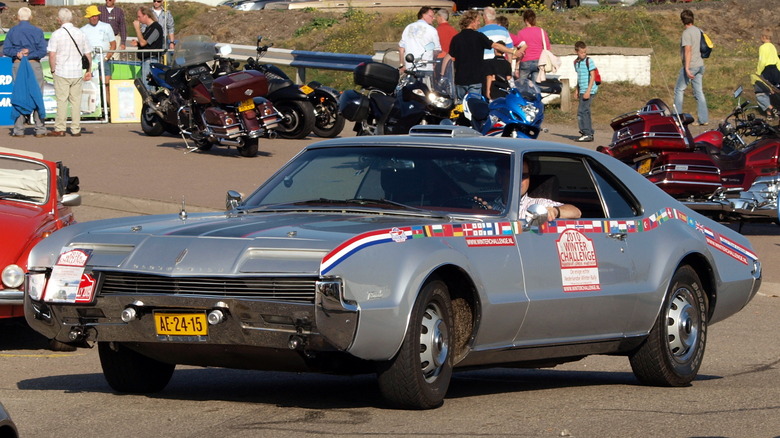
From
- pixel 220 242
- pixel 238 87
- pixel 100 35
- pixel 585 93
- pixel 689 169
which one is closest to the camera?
pixel 220 242

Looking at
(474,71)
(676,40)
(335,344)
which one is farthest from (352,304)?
(676,40)

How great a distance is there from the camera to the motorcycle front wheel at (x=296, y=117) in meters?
21.3

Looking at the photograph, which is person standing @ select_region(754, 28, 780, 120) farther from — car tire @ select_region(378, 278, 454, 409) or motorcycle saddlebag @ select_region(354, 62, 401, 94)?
car tire @ select_region(378, 278, 454, 409)

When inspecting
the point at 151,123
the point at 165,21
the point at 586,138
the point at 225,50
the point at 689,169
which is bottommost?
the point at 586,138

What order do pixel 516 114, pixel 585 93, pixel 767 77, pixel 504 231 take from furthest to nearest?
pixel 585 93, pixel 767 77, pixel 516 114, pixel 504 231

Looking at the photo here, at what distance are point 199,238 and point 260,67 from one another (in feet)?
49.9

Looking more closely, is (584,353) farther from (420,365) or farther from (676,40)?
(676,40)

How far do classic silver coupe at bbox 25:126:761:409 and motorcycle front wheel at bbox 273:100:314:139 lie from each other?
1279 cm

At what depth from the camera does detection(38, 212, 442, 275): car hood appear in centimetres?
644

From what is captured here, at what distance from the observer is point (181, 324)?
21.5 ft

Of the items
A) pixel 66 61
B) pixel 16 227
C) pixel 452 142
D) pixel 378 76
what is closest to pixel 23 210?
pixel 16 227

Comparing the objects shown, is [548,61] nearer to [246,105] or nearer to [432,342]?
[246,105]

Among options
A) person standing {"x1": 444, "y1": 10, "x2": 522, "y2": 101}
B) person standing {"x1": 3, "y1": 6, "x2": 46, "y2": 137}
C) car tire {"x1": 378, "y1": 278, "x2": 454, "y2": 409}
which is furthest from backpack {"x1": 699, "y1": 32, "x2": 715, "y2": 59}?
car tire {"x1": 378, "y1": 278, "x2": 454, "y2": 409}

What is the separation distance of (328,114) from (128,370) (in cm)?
1450
